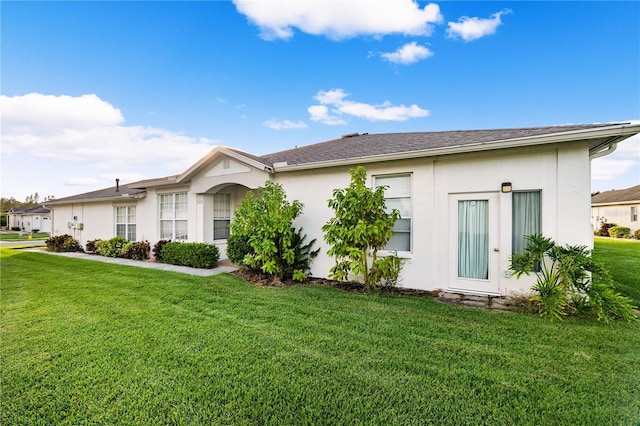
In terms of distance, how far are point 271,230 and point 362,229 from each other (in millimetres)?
2584

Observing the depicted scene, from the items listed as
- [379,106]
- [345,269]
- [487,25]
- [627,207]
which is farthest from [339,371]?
[627,207]

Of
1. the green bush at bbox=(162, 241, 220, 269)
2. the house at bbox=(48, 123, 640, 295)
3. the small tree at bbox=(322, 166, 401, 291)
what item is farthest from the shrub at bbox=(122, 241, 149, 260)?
the small tree at bbox=(322, 166, 401, 291)

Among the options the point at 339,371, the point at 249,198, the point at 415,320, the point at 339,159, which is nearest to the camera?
the point at 339,371

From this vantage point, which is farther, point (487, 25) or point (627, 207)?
point (627, 207)

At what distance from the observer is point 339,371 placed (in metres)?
3.18

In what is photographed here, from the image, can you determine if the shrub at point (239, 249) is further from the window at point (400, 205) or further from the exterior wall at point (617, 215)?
the exterior wall at point (617, 215)

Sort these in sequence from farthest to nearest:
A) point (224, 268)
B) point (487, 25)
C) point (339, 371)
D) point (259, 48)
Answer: point (259, 48) → point (224, 268) → point (487, 25) → point (339, 371)

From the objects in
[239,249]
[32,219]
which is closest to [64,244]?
[239,249]

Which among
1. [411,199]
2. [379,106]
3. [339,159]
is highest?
[379,106]

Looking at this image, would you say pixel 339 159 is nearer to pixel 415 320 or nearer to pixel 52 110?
pixel 415 320

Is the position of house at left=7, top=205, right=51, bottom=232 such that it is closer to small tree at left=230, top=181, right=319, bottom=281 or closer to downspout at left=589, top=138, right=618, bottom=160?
small tree at left=230, top=181, right=319, bottom=281

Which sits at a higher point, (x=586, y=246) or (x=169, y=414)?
(x=586, y=246)

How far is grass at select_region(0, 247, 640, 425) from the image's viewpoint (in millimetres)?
2535

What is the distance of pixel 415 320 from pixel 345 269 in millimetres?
2414
